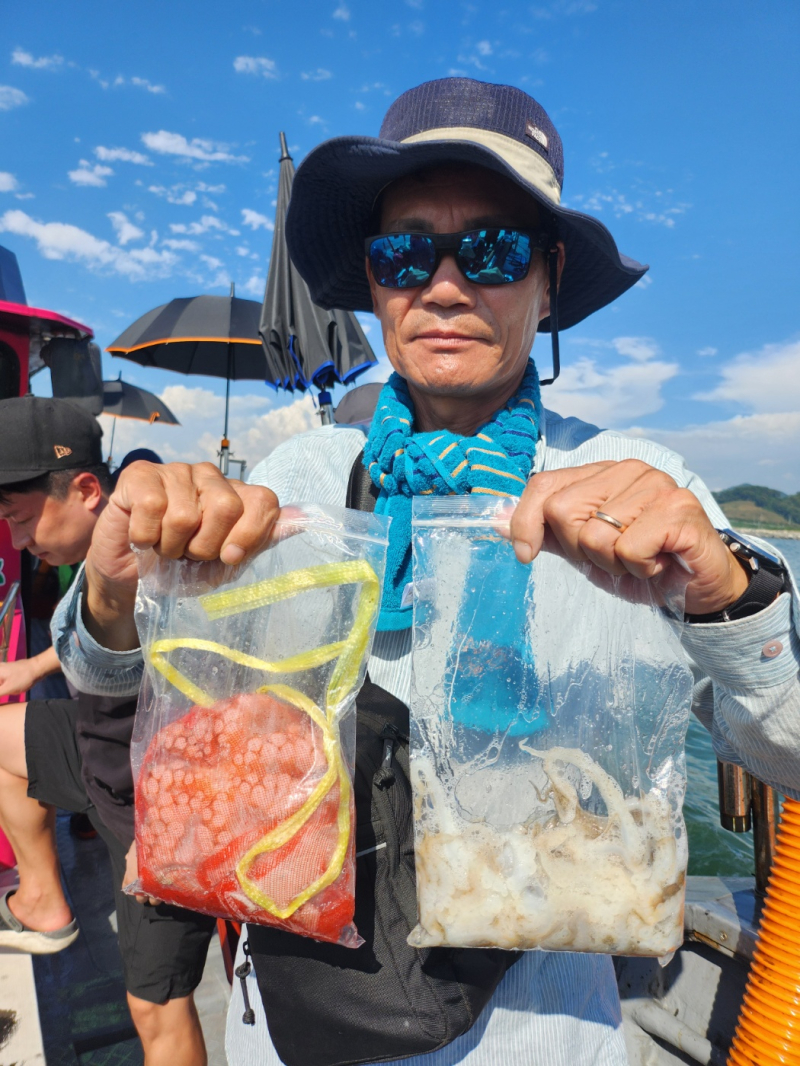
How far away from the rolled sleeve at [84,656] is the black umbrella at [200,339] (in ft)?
21.4

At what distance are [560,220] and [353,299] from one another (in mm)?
686

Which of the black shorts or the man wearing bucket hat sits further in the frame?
the black shorts

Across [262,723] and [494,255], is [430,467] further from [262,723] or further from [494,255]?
[262,723]

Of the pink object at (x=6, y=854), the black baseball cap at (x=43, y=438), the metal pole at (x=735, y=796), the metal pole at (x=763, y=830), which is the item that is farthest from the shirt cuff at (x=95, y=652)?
the pink object at (x=6, y=854)

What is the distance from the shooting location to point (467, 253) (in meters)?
1.23

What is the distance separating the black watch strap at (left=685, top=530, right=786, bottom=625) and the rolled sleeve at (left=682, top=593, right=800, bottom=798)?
12mm

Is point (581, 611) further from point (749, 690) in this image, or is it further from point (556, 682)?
point (749, 690)

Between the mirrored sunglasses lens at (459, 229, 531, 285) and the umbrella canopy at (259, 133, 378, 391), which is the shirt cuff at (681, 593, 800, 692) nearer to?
the mirrored sunglasses lens at (459, 229, 531, 285)

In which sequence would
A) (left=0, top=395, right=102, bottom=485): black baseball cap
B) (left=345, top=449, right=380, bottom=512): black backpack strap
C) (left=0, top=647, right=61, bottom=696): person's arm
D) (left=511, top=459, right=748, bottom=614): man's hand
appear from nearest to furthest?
(left=511, top=459, right=748, bottom=614): man's hand → (left=345, top=449, right=380, bottom=512): black backpack strap → (left=0, top=395, right=102, bottom=485): black baseball cap → (left=0, top=647, right=61, bottom=696): person's arm

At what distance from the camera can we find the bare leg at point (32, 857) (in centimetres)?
266

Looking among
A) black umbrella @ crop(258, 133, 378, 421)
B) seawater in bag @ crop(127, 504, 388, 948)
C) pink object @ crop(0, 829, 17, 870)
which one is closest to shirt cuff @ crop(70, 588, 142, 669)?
seawater in bag @ crop(127, 504, 388, 948)

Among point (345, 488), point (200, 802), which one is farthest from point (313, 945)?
point (345, 488)

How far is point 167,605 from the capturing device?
1.02m

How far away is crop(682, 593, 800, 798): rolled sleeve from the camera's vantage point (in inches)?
35.9
